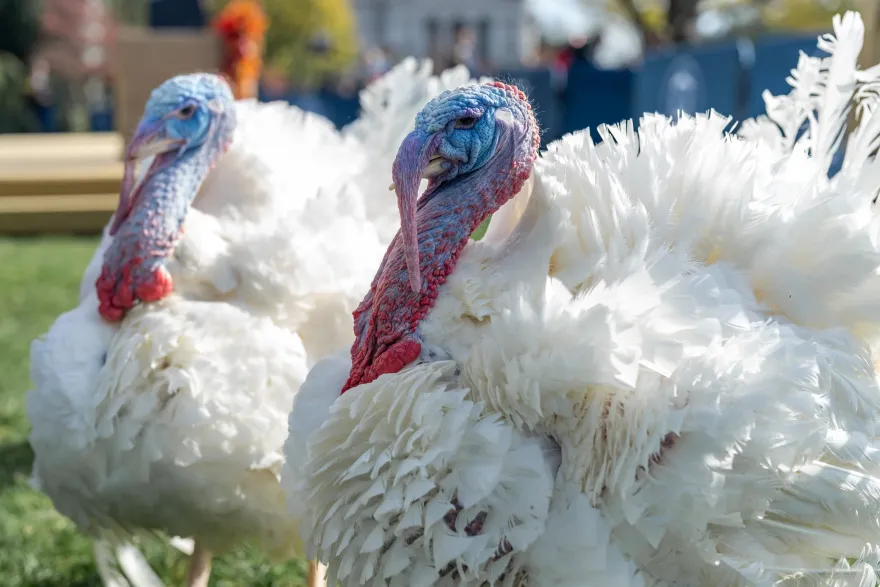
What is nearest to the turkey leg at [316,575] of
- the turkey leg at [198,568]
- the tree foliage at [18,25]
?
the turkey leg at [198,568]

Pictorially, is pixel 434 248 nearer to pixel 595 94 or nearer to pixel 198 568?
pixel 198 568

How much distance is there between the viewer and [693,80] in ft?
35.2

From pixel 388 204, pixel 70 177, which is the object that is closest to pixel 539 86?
pixel 70 177

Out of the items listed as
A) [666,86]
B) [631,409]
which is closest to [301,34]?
[666,86]

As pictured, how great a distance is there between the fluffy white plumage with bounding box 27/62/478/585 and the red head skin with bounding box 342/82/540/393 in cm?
60

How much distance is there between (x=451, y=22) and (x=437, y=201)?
50.2m

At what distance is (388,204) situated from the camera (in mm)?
3889

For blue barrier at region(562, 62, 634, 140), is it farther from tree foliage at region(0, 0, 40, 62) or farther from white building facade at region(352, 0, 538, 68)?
white building facade at region(352, 0, 538, 68)

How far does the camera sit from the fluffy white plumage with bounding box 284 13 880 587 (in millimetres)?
2160

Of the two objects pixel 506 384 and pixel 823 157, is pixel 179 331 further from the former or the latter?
pixel 823 157

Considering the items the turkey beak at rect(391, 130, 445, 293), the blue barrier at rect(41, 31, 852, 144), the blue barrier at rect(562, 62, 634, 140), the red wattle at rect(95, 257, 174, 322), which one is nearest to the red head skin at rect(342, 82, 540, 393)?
the turkey beak at rect(391, 130, 445, 293)

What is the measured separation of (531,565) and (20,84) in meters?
29.7

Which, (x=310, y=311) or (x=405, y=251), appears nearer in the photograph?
(x=405, y=251)

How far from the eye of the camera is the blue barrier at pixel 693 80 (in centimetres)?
985
